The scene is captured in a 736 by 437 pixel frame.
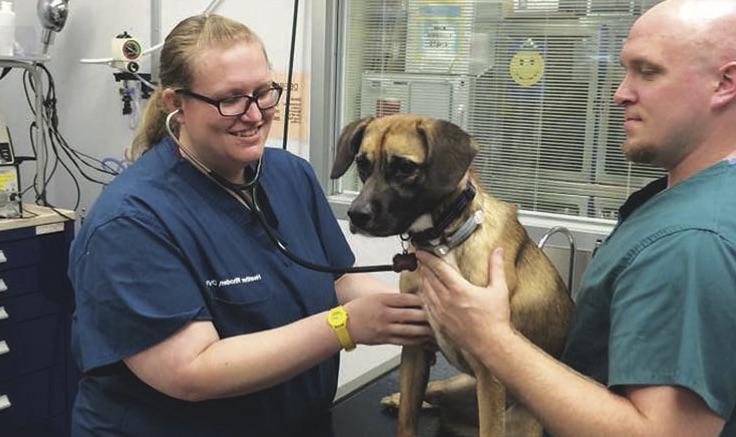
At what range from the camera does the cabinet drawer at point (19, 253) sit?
2426mm

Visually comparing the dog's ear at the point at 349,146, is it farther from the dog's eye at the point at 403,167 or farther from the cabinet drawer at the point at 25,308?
the cabinet drawer at the point at 25,308

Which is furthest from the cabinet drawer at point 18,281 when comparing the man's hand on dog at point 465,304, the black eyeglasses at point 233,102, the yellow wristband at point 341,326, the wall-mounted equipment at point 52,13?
the man's hand on dog at point 465,304

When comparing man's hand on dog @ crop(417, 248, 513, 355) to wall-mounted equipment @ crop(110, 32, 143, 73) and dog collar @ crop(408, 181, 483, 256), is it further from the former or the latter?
A: wall-mounted equipment @ crop(110, 32, 143, 73)

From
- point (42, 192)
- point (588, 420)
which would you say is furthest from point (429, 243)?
point (42, 192)

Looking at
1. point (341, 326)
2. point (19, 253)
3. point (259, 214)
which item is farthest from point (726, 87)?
point (19, 253)

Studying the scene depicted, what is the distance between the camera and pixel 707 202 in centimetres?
93

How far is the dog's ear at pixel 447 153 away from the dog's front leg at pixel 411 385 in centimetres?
38

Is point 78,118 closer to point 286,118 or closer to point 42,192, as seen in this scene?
point 42,192

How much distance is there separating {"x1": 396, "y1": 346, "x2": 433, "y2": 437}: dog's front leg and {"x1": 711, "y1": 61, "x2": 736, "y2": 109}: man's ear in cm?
68

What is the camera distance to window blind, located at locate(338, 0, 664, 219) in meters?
2.05

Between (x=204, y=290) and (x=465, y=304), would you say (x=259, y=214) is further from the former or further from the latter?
(x=465, y=304)

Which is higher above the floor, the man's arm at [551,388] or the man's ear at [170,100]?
the man's ear at [170,100]

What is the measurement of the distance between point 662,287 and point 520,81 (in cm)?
138

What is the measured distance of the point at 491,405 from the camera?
48.0 inches
